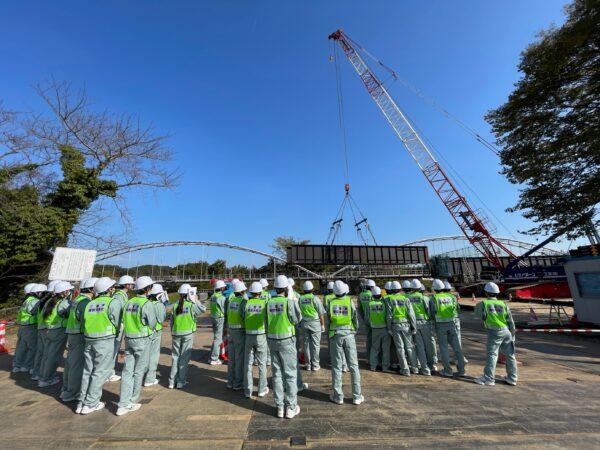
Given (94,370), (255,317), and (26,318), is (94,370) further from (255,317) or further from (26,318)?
(26,318)

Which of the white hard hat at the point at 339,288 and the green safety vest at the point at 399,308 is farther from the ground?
the white hard hat at the point at 339,288

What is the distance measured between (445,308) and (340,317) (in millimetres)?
3247

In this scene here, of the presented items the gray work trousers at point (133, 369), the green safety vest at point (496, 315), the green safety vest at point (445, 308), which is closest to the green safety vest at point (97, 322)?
the gray work trousers at point (133, 369)

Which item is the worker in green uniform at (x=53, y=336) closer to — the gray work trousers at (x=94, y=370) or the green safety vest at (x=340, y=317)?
the gray work trousers at (x=94, y=370)

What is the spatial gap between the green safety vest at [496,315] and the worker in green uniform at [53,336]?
9745 mm

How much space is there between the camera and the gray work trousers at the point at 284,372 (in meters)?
4.90

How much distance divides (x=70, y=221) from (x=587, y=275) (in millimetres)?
27262

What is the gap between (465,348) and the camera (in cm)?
991

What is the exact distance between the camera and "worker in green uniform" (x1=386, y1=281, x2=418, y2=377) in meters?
7.20

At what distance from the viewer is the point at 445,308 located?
7273 mm

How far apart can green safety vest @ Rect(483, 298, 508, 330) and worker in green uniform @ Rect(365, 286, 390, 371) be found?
2.33 m

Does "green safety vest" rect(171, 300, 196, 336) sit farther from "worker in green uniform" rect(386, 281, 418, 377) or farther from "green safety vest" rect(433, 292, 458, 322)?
"green safety vest" rect(433, 292, 458, 322)

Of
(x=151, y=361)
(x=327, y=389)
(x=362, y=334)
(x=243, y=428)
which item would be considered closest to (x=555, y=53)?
(x=362, y=334)

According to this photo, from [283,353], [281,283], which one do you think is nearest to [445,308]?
[281,283]
